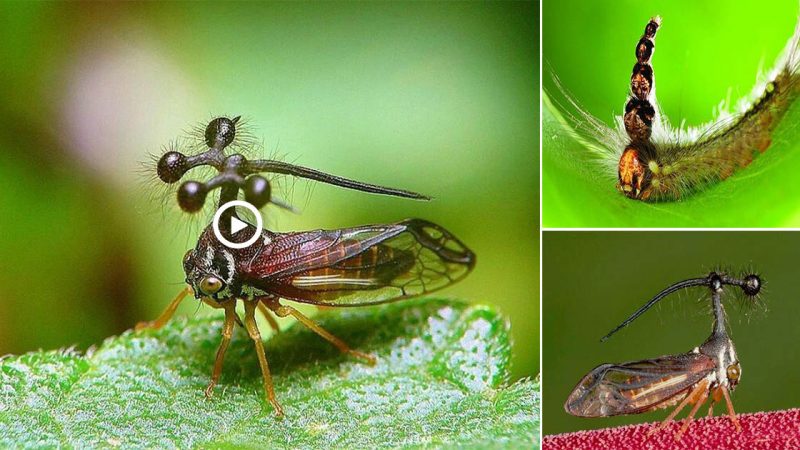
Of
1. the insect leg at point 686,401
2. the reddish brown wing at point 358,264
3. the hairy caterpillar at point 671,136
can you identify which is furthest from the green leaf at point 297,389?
the hairy caterpillar at point 671,136

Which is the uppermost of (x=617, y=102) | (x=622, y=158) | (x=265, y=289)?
(x=617, y=102)

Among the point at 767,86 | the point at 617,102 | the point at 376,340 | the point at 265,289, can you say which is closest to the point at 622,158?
the point at 617,102

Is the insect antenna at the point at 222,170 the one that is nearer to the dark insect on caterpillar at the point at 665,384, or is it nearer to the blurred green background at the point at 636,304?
the blurred green background at the point at 636,304

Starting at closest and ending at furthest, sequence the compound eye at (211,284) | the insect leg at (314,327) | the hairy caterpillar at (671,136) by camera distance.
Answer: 1. the compound eye at (211,284)
2. the insect leg at (314,327)
3. the hairy caterpillar at (671,136)

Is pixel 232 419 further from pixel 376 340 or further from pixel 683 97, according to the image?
pixel 683 97

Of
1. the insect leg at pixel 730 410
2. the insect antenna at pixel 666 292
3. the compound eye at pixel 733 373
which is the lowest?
the insect leg at pixel 730 410
